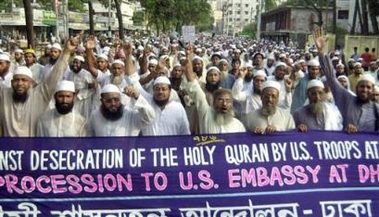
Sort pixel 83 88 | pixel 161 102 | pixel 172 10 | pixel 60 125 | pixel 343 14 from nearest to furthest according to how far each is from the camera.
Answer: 1. pixel 60 125
2. pixel 161 102
3. pixel 83 88
4. pixel 172 10
5. pixel 343 14

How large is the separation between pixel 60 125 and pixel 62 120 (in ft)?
0.15

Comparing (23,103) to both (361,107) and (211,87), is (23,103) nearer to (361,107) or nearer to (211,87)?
(211,87)

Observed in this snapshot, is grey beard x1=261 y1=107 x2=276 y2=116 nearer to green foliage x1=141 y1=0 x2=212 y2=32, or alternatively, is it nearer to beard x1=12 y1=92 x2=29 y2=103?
beard x1=12 y1=92 x2=29 y2=103

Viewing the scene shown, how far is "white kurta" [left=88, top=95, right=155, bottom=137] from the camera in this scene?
5.18 m

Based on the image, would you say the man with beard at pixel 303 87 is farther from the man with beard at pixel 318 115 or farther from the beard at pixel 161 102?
the beard at pixel 161 102

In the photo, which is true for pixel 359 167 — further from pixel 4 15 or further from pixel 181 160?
pixel 4 15

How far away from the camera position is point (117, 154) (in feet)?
15.9

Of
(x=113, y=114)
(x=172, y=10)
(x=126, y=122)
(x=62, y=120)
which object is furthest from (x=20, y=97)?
(x=172, y=10)

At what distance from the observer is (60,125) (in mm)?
5156

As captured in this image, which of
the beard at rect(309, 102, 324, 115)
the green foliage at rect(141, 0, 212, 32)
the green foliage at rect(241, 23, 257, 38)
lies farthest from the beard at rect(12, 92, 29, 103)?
the green foliage at rect(241, 23, 257, 38)

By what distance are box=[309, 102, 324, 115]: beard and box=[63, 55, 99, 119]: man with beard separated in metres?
2.67

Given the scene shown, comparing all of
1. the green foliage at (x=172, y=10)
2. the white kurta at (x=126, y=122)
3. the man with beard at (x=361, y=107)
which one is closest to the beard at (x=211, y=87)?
the man with beard at (x=361, y=107)

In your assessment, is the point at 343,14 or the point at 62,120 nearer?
the point at 62,120

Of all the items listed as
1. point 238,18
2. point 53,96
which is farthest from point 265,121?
point 238,18
